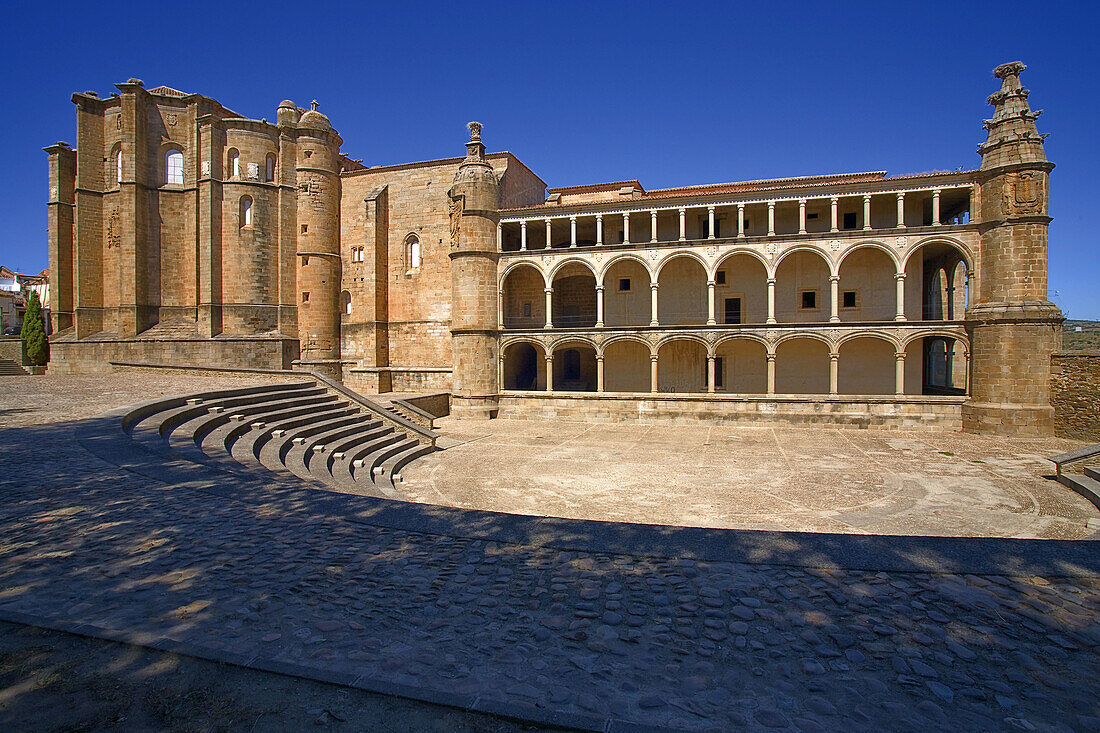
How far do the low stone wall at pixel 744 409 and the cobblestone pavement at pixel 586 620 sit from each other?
1937cm

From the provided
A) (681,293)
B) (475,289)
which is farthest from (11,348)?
(681,293)

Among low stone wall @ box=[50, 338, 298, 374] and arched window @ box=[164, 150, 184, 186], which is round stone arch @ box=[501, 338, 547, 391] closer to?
low stone wall @ box=[50, 338, 298, 374]

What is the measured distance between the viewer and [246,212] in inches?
1265

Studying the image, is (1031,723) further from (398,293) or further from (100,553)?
(398,293)

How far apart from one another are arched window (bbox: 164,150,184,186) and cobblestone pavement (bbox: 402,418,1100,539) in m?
24.4

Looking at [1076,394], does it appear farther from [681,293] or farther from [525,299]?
[525,299]

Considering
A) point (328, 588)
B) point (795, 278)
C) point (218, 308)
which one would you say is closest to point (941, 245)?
point (795, 278)

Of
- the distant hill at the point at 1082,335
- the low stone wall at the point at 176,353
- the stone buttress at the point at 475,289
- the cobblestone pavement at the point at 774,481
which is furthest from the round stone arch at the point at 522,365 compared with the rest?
the distant hill at the point at 1082,335

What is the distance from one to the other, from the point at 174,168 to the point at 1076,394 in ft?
147

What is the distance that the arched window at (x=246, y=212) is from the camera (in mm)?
32031

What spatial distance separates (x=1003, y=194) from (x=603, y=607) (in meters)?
25.8

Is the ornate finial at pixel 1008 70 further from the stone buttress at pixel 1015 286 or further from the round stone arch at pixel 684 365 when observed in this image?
the round stone arch at pixel 684 365

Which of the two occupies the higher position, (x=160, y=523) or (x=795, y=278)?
(x=795, y=278)

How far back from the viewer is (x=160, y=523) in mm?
6301
